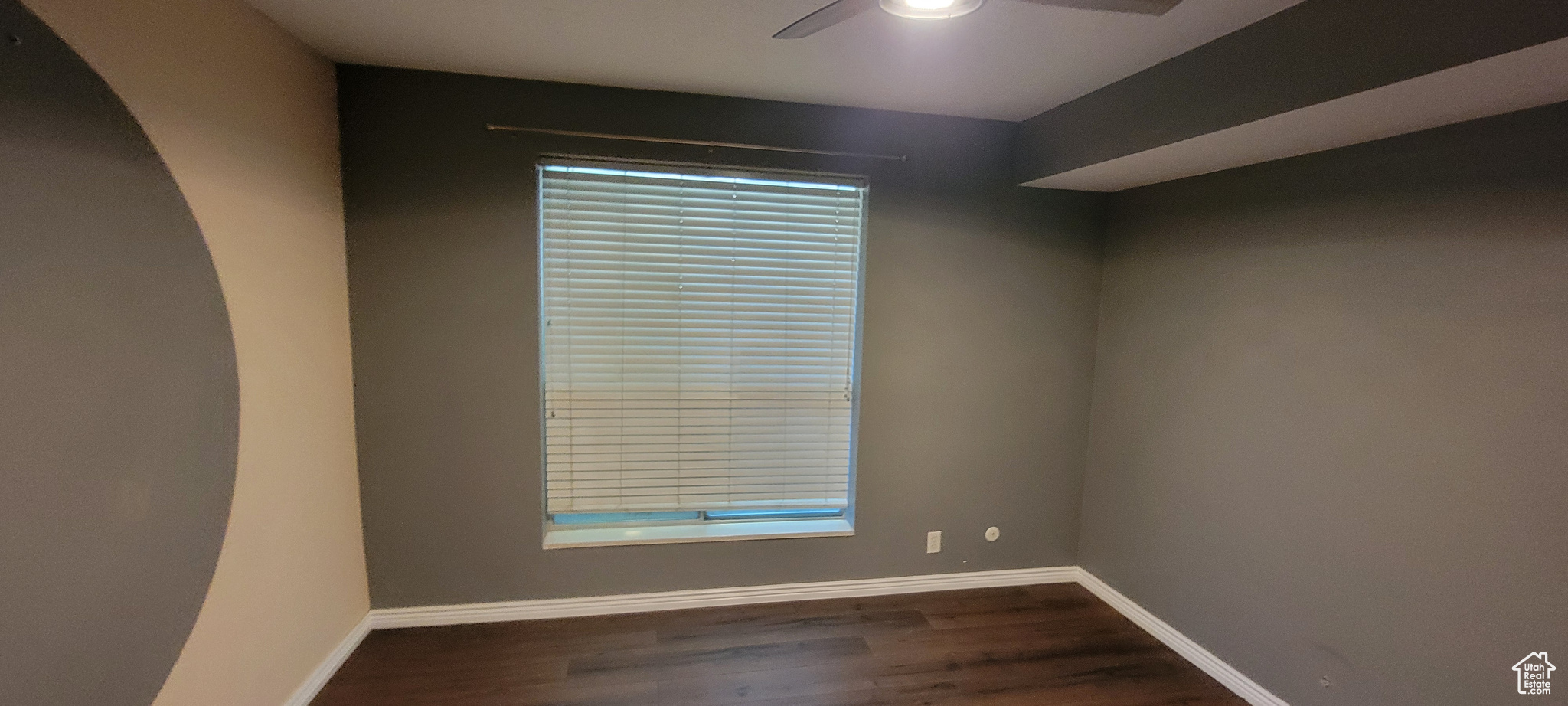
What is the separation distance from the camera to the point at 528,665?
7.12ft

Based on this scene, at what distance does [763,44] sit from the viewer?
1.80 metres

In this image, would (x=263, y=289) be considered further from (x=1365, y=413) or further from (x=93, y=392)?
(x=1365, y=413)

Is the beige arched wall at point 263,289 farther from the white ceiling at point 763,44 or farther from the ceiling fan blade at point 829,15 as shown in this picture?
the ceiling fan blade at point 829,15

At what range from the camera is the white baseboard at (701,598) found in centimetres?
239

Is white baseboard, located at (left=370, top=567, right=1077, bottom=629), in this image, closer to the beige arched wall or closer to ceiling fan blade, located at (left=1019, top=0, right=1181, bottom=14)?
the beige arched wall

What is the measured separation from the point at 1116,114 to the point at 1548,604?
5.58 ft

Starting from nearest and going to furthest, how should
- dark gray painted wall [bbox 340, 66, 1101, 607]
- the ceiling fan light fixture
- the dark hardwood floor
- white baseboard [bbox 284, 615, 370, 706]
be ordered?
the ceiling fan light fixture, white baseboard [bbox 284, 615, 370, 706], the dark hardwood floor, dark gray painted wall [bbox 340, 66, 1101, 607]

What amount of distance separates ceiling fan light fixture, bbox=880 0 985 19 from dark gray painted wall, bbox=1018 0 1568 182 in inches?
35.7

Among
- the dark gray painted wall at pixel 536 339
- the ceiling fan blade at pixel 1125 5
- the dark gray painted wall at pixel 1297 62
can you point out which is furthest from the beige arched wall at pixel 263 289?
the dark gray painted wall at pixel 1297 62

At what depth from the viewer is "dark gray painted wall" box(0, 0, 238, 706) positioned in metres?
1.09

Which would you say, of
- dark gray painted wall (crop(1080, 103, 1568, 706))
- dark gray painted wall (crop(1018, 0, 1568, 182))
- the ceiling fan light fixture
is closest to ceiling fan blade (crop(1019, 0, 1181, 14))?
the ceiling fan light fixture

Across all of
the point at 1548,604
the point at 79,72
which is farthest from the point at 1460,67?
the point at 79,72

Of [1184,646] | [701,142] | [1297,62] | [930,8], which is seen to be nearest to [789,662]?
[1184,646]

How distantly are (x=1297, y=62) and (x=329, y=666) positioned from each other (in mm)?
3478
